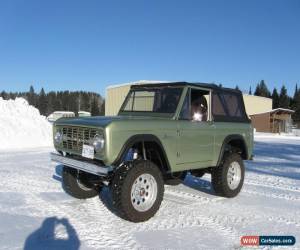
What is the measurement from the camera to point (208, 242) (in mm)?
5066

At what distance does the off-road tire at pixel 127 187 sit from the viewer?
567 centimetres

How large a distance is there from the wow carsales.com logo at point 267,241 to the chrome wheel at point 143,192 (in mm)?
1581

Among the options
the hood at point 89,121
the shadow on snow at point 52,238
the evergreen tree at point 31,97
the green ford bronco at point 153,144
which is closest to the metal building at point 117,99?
the green ford bronco at point 153,144

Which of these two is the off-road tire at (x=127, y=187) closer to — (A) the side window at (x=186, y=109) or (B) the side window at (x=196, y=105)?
(A) the side window at (x=186, y=109)

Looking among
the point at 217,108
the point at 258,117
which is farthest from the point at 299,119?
the point at 217,108

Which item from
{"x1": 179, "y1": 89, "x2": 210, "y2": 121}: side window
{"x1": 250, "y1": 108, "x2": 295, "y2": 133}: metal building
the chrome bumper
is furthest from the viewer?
{"x1": 250, "y1": 108, "x2": 295, "y2": 133}: metal building

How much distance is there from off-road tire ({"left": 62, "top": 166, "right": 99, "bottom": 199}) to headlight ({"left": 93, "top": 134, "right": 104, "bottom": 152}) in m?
1.65

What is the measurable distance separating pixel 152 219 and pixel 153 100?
2.29 metres

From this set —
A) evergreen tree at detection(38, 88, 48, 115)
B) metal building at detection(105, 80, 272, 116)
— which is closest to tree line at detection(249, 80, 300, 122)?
metal building at detection(105, 80, 272, 116)

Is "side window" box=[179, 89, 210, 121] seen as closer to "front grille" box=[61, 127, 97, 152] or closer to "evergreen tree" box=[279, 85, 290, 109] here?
"front grille" box=[61, 127, 97, 152]

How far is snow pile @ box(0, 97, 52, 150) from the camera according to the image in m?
18.1

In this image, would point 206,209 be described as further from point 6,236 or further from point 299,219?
point 6,236

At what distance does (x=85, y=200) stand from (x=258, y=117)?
5370cm

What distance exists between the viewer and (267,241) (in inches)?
200
